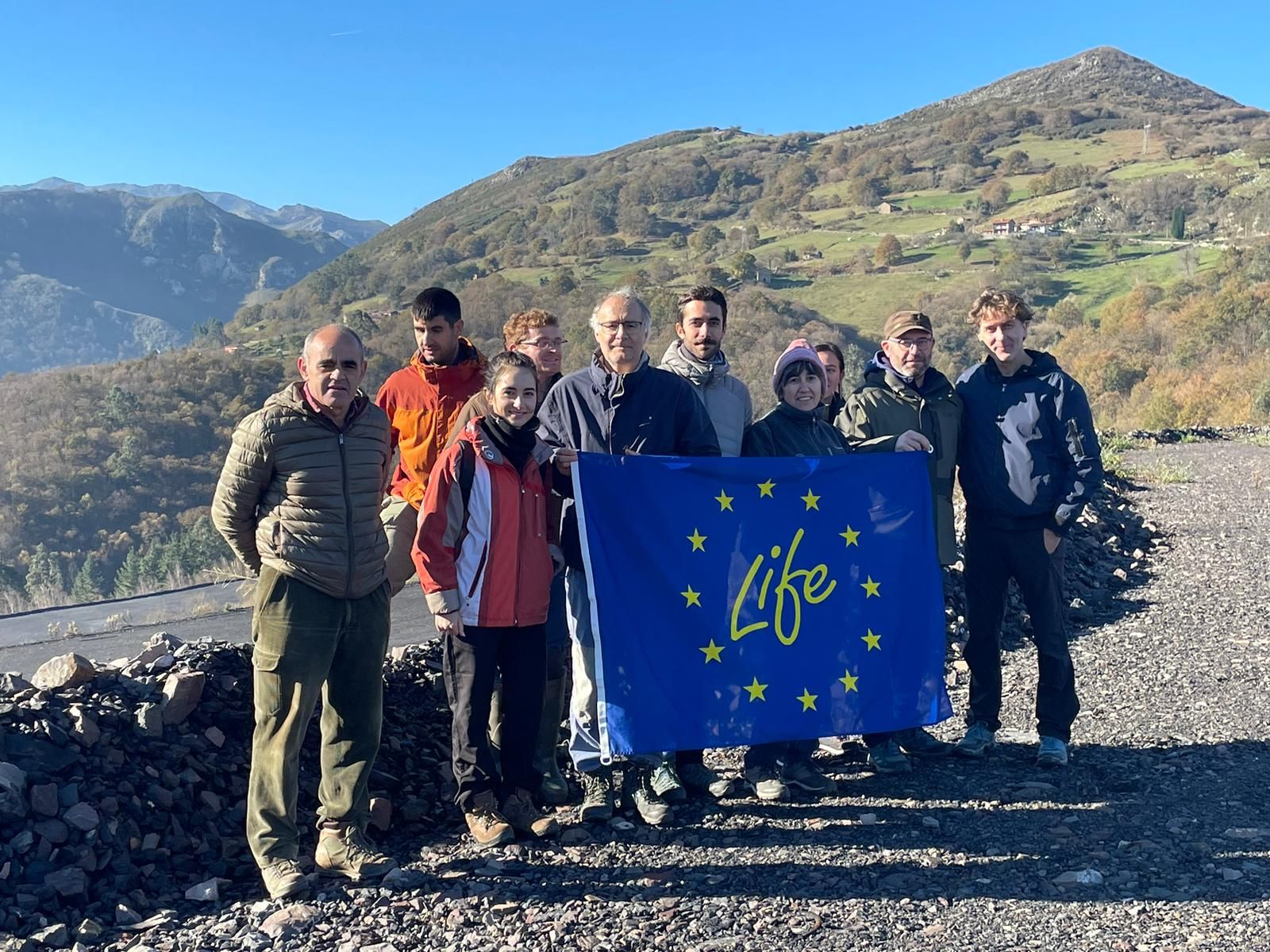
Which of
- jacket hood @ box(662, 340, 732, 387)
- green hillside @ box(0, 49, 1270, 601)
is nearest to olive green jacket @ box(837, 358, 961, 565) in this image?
jacket hood @ box(662, 340, 732, 387)

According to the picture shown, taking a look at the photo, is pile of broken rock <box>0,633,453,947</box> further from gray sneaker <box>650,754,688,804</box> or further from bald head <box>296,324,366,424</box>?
bald head <box>296,324,366,424</box>

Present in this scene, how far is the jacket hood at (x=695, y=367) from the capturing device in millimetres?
5348

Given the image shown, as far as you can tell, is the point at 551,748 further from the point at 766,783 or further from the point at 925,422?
the point at 925,422

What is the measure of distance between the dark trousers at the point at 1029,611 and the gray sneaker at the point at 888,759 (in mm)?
569

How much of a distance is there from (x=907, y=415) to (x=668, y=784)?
90.9 inches

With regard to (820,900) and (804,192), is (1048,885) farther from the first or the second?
(804,192)

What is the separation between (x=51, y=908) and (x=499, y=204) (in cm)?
16646

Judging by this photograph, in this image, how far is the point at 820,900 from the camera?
417cm

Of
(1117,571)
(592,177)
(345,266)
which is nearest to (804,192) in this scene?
(592,177)

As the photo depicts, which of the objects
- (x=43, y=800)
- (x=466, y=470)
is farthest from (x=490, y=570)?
(x=43, y=800)

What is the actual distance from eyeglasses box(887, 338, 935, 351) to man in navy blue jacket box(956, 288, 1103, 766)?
28 centimetres

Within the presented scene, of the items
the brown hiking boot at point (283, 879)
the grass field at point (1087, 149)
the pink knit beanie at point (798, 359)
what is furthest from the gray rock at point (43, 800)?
the grass field at point (1087, 149)

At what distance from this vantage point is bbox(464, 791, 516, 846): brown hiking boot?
4652 millimetres

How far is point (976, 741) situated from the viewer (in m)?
5.92
